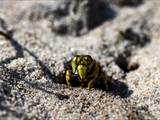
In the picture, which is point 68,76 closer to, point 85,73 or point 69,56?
point 85,73

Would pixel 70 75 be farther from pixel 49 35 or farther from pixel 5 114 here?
pixel 49 35

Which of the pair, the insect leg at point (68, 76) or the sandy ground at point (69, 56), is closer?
the sandy ground at point (69, 56)

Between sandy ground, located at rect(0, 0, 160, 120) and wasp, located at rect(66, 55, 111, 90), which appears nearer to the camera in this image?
sandy ground, located at rect(0, 0, 160, 120)

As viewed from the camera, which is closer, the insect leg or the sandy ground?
the sandy ground

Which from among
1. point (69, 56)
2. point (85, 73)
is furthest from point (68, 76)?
point (69, 56)
